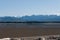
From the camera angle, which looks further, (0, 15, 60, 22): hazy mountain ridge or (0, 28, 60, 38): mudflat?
(0, 15, 60, 22): hazy mountain ridge

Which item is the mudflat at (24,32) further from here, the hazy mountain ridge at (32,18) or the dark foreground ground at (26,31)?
the hazy mountain ridge at (32,18)


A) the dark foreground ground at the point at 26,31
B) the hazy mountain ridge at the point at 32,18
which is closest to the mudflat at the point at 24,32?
the dark foreground ground at the point at 26,31

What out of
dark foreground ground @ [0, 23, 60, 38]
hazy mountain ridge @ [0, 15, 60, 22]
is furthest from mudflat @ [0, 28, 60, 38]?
hazy mountain ridge @ [0, 15, 60, 22]

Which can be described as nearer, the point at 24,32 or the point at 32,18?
the point at 24,32

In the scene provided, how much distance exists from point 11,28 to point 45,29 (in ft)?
0.64

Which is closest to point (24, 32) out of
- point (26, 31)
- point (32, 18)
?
point (26, 31)

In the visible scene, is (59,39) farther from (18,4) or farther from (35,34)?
(18,4)

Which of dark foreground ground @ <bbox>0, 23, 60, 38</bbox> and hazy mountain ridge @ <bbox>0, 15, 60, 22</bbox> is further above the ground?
hazy mountain ridge @ <bbox>0, 15, 60, 22</bbox>

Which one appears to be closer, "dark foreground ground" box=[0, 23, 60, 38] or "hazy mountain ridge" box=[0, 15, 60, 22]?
"dark foreground ground" box=[0, 23, 60, 38]

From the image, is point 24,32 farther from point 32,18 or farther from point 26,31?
point 32,18

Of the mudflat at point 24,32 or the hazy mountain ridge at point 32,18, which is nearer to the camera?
the mudflat at point 24,32

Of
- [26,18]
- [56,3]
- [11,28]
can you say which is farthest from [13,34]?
[56,3]

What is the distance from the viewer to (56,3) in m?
0.73

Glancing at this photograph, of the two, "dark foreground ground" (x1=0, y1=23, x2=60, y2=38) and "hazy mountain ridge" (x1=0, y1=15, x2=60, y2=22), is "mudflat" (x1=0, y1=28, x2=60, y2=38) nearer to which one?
"dark foreground ground" (x1=0, y1=23, x2=60, y2=38)
